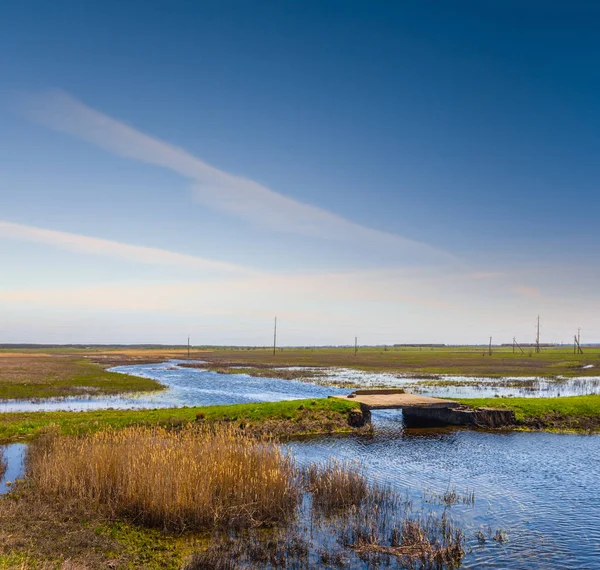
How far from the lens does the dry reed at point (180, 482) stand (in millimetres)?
14453

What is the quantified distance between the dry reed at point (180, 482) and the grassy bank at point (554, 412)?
70.3 ft

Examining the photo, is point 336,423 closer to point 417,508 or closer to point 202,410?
point 202,410

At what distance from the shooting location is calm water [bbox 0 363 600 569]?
13.3 metres

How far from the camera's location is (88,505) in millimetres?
15117

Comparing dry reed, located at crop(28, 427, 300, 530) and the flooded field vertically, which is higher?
dry reed, located at crop(28, 427, 300, 530)

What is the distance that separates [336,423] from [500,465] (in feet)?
36.4

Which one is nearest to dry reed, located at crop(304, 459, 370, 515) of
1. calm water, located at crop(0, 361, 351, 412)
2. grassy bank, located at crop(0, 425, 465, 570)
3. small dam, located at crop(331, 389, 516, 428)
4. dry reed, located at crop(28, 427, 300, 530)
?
grassy bank, located at crop(0, 425, 465, 570)

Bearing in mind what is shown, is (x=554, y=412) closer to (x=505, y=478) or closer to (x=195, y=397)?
(x=505, y=478)

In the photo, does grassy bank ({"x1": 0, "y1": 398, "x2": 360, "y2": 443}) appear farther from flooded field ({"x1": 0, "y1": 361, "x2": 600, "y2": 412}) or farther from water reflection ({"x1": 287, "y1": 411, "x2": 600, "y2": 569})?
flooded field ({"x1": 0, "y1": 361, "x2": 600, "y2": 412})

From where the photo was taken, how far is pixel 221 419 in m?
30.1

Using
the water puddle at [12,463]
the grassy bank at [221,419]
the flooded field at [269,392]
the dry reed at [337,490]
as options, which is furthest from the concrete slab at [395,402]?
the water puddle at [12,463]

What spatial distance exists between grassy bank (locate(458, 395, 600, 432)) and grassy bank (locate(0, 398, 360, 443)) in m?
10.3

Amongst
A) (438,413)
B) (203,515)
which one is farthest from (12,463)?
(438,413)

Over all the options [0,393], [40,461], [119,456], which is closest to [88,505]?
[119,456]
